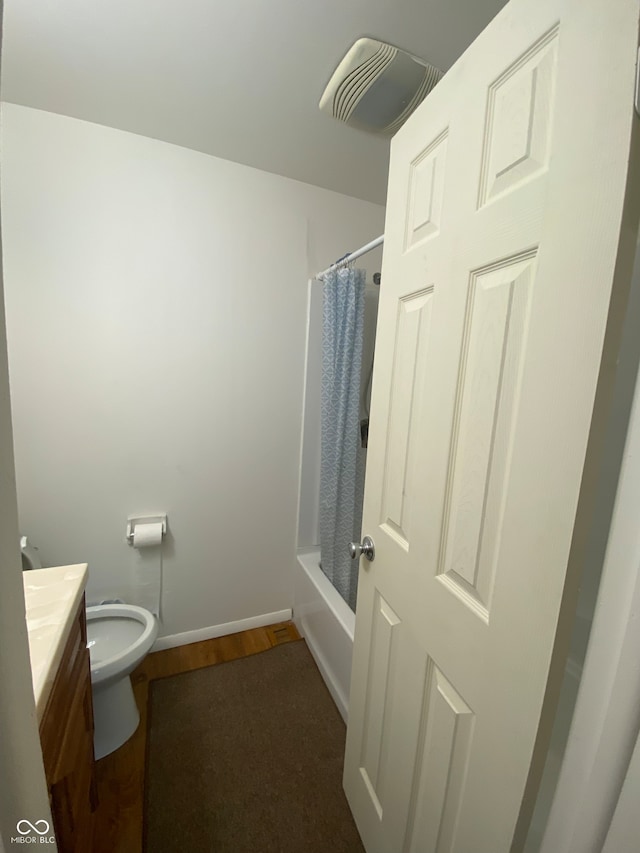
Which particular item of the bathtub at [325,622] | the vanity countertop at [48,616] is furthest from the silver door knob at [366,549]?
the vanity countertop at [48,616]

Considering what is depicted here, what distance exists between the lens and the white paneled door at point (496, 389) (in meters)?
0.46

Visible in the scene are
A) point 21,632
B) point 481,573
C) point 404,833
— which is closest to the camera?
point 21,632

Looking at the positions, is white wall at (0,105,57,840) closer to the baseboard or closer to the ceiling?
the ceiling

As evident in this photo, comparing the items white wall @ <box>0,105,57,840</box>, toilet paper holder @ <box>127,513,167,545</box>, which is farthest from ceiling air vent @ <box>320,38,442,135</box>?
toilet paper holder @ <box>127,513,167,545</box>

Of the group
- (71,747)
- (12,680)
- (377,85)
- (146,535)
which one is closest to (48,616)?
(71,747)

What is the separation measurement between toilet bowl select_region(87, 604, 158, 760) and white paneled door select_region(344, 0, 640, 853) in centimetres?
96

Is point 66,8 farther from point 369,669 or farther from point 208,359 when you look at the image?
point 369,669

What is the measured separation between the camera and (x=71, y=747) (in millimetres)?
772

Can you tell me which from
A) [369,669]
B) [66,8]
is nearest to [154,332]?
[66,8]

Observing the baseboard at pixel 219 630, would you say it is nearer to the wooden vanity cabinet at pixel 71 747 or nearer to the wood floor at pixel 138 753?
the wood floor at pixel 138 753

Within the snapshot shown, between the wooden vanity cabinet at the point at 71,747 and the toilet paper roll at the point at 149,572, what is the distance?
2.07ft

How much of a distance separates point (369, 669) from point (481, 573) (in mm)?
612

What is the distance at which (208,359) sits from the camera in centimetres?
164

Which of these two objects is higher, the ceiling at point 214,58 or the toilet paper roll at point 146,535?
the ceiling at point 214,58
